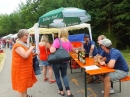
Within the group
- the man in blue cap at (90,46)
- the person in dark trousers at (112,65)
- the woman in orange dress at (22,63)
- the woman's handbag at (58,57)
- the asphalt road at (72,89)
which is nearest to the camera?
the woman in orange dress at (22,63)

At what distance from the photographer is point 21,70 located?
3.65 metres

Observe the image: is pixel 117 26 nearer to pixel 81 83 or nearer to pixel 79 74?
pixel 79 74

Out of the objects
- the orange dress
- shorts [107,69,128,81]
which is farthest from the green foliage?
the orange dress

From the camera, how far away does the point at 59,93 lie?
15.8 feet

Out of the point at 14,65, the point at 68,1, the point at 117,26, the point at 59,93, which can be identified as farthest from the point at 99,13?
the point at 14,65

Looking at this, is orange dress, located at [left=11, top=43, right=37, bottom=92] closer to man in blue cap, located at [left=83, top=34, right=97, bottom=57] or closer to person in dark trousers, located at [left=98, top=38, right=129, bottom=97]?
person in dark trousers, located at [left=98, top=38, right=129, bottom=97]

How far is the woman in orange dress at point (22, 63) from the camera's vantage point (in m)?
3.53

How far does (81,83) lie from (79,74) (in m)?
1.20

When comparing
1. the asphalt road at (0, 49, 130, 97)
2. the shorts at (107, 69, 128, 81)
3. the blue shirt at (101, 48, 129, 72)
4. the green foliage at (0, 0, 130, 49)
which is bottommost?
the asphalt road at (0, 49, 130, 97)

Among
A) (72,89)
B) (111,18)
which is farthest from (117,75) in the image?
(111,18)

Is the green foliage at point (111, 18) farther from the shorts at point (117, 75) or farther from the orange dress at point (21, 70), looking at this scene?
the orange dress at point (21, 70)

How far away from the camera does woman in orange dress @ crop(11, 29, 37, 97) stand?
3527mm

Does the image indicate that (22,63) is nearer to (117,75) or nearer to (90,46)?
(117,75)

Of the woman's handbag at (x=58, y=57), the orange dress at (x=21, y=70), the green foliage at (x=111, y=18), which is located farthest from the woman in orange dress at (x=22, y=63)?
the green foliage at (x=111, y=18)
